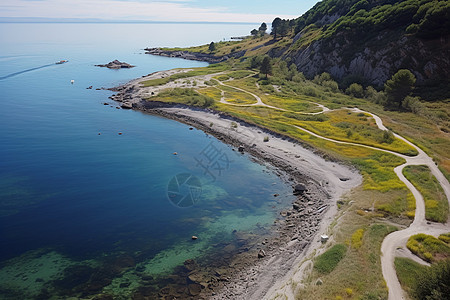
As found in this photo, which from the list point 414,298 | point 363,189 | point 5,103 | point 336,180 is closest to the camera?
point 414,298

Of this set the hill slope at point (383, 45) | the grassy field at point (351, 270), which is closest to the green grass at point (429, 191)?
the grassy field at point (351, 270)

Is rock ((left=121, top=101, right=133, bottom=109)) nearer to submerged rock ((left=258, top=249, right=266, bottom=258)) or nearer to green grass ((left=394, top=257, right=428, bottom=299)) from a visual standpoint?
submerged rock ((left=258, top=249, right=266, bottom=258))

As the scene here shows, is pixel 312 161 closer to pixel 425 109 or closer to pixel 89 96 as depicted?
pixel 425 109

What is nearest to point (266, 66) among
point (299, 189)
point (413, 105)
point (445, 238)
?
point (413, 105)

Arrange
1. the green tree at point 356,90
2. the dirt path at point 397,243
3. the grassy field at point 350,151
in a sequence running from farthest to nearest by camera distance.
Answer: the green tree at point 356,90 < the grassy field at point 350,151 < the dirt path at point 397,243

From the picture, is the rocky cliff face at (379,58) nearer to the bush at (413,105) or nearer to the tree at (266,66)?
the bush at (413,105)

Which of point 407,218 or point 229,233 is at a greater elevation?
point 407,218

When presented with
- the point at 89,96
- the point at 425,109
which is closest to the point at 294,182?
the point at 425,109
